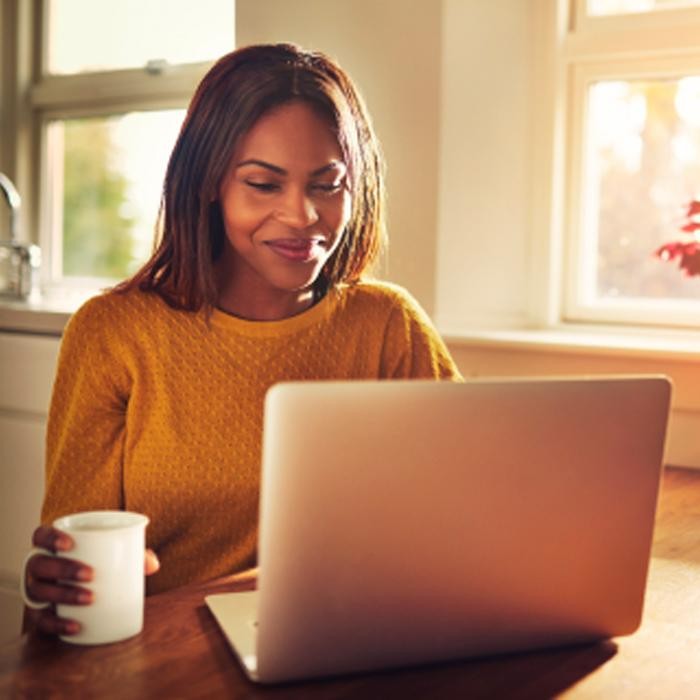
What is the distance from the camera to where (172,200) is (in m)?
1.31

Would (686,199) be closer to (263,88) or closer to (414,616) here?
(263,88)

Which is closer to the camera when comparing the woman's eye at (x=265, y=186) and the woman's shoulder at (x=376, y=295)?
the woman's eye at (x=265, y=186)

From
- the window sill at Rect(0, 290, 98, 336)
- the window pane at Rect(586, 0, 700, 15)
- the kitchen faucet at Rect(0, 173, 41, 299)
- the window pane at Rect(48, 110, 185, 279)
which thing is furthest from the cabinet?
the window pane at Rect(586, 0, 700, 15)

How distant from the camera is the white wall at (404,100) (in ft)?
6.72

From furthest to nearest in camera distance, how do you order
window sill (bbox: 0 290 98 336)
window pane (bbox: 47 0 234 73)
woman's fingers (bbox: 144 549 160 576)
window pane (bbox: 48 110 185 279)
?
window pane (bbox: 48 110 185 279) < window pane (bbox: 47 0 234 73) < window sill (bbox: 0 290 98 336) < woman's fingers (bbox: 144 549 160 576)

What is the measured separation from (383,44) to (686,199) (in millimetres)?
646

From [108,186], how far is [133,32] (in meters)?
0.41

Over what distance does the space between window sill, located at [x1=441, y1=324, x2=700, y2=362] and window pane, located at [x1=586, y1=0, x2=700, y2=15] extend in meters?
0.60

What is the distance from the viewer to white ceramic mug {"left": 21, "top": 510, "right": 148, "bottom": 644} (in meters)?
0.85

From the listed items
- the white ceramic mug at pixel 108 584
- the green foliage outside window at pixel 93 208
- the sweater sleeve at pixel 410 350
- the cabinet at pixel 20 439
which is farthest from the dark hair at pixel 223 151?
the green foliage outside window at pixel 93 208

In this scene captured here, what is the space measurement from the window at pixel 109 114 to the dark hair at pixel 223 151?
4.75 feet

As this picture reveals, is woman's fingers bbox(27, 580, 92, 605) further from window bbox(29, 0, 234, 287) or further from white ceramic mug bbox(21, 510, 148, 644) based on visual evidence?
window bbox(29, 0, 234, 287)

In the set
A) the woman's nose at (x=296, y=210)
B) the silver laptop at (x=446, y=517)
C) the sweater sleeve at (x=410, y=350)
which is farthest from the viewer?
the sweater sleeve at (x=410, y=350)

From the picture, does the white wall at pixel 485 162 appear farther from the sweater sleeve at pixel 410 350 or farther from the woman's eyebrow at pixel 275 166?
the woman's eyebrow at pixel 275 166
